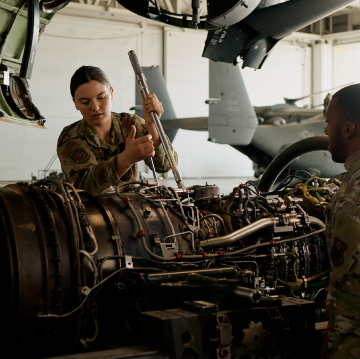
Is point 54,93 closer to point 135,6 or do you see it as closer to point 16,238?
point 135,6

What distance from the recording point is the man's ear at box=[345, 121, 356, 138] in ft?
5.76

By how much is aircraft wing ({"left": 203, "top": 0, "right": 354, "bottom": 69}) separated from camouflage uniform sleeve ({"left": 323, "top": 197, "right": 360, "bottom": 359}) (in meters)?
2.17

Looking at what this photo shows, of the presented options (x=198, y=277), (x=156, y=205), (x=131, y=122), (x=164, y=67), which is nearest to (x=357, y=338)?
(x=198, y=277)

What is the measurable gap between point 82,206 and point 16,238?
315 mm

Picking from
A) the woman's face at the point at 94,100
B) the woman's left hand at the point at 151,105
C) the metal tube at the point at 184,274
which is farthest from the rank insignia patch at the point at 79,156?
the metal tube at the point at 184,274

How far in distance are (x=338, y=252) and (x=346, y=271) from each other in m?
0.07

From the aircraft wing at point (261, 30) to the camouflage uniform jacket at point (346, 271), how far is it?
2.06 meters

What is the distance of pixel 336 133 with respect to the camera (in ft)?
5.90

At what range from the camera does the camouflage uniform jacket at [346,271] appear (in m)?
1.61

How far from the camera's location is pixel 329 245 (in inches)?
69.9

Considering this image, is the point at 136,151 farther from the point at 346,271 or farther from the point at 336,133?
the point at 346,271

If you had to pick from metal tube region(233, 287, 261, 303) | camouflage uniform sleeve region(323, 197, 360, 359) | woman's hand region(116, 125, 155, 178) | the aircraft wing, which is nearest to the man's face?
camouflage uniform sleeve region(323, 197, 360, 359)

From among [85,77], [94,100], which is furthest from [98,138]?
[85,77]

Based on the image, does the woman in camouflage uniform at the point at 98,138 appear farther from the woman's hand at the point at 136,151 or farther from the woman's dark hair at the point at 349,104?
the woman's dark hair at the point at 349,104
